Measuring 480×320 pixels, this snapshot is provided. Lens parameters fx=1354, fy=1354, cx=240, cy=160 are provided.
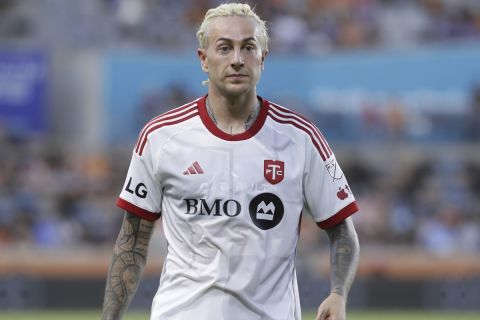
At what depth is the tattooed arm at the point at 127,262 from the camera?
531 cm

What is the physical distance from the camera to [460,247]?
17.1 meters

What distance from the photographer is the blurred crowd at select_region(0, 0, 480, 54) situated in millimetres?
20047

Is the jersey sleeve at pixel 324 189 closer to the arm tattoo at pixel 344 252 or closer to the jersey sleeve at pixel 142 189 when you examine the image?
the arm tattoo at pixel 344 252

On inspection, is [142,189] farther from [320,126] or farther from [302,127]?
[320,126]

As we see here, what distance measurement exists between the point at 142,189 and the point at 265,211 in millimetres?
506

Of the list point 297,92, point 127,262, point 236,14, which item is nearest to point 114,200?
point 297,92

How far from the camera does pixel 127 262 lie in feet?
17.6

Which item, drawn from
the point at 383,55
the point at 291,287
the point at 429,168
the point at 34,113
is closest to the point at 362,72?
the point at 383,55

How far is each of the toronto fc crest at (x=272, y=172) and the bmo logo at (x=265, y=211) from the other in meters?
0.06

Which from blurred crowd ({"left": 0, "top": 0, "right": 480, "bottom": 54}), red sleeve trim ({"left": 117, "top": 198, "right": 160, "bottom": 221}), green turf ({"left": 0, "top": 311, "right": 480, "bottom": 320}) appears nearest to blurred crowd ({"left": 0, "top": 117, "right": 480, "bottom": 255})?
green turf ({"left": 0, "top": 311, "right": 480, "bottom": 320})

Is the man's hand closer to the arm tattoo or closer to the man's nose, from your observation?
the arm tattoo

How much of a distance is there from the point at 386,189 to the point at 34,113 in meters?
5.24

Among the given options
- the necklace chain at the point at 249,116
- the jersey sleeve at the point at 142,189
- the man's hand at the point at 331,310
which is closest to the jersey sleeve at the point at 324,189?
the necklace chain at the point at 249,116

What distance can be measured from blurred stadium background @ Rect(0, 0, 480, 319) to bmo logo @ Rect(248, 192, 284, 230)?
40.3 feet
